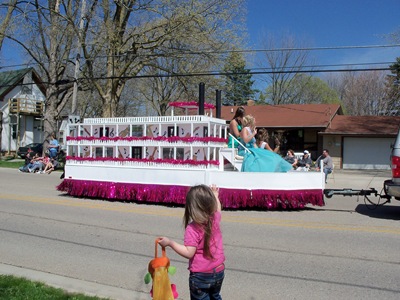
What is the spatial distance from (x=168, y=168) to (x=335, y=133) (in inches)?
860

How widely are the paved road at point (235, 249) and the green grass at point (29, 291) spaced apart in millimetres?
263

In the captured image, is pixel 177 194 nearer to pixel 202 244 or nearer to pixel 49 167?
pixel 202 244

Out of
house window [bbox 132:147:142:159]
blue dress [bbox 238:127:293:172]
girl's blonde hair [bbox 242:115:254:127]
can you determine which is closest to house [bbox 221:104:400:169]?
girl's blonde hair [bbox 242:115:254:127]

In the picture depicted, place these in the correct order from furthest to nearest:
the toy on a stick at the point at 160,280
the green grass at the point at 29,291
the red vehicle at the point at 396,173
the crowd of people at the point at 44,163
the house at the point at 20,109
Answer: the house at the point at 20,109 < the crowd of people at the point at 44,163 < the red vehicle at the point at 396,173 < the green grass at the point at 29,291 < the toy on a stick at the point at 160,280

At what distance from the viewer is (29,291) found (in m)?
4.70

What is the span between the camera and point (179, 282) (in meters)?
5.44

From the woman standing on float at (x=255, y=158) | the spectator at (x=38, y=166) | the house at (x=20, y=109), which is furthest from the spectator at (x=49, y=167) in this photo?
the house at (x=20, y=109)

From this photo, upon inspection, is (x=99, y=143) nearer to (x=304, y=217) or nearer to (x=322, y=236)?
(x=304, y=217)

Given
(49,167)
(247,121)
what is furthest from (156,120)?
(49,167)

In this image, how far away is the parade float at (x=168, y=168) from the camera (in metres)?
10.4

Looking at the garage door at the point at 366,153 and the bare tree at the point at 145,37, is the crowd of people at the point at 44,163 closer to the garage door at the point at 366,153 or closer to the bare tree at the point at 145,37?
the bare tree at the point at 145,37

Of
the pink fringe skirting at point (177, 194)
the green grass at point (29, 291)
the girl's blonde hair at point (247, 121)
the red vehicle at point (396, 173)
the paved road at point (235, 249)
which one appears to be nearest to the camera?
the green grass at point (29, 291)

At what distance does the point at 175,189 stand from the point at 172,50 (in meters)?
12.8

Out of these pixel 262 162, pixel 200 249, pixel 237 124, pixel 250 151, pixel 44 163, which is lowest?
pixel 44 163
